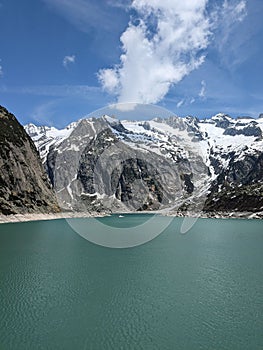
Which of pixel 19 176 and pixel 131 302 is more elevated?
pixel 19 176

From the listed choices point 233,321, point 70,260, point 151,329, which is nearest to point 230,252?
point 70,260

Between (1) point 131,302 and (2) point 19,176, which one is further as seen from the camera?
(2) point 19,176

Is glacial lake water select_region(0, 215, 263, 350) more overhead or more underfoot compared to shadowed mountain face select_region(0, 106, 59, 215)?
more underfoot

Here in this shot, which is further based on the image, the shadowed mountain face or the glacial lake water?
the shadowed mountain face

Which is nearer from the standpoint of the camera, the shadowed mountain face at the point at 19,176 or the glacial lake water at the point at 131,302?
the glacial lake water at the point at 131,302
